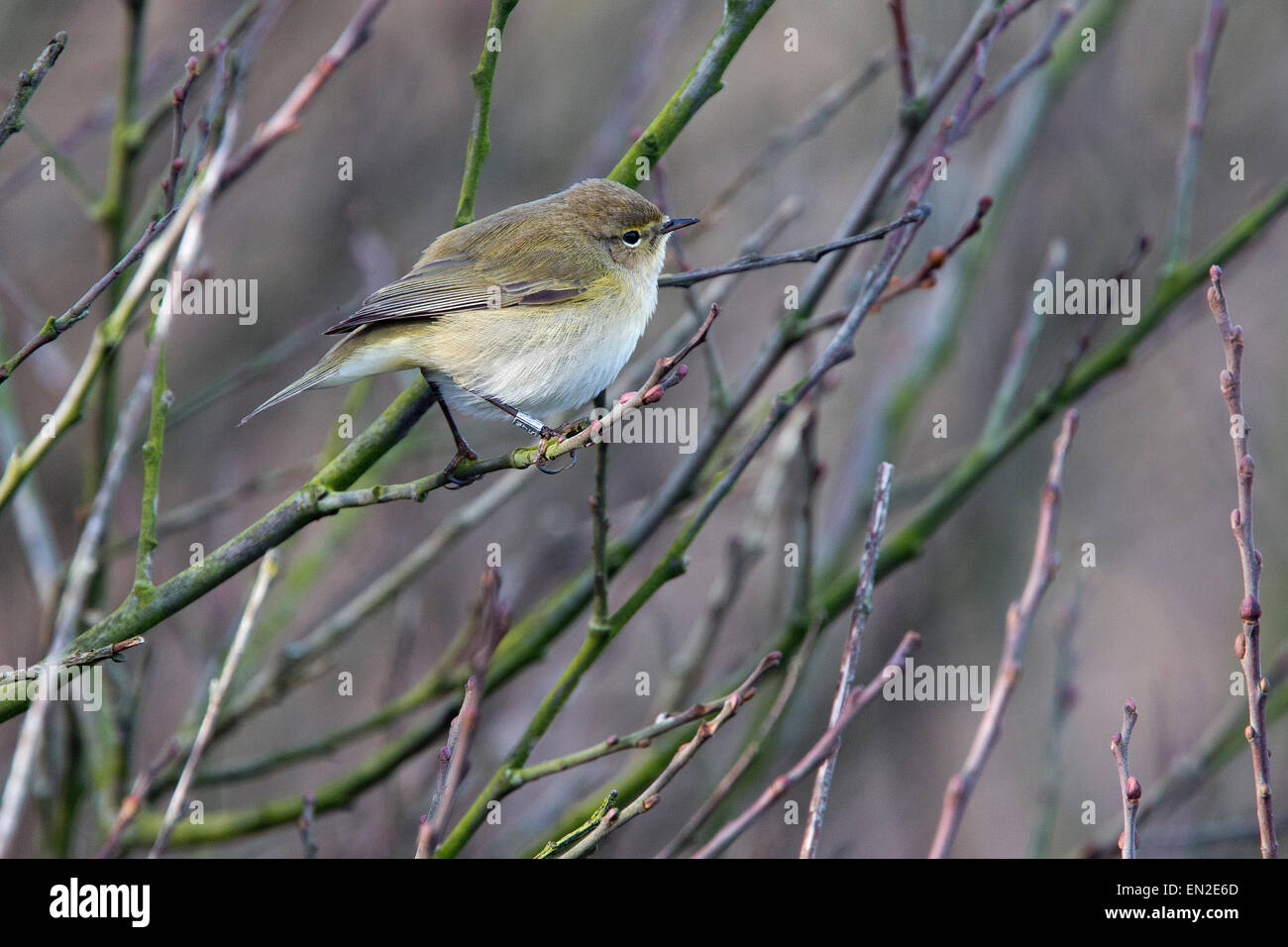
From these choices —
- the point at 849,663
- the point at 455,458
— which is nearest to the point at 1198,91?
the point at 849,663

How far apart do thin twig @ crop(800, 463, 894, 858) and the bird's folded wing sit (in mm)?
1440

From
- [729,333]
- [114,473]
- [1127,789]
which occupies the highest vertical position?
[729,333]

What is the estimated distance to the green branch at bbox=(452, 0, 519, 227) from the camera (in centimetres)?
248

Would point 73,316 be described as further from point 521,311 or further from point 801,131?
point 801,131

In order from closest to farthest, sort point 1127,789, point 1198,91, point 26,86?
point 1127,789 → point 26,86 → point 1198,91

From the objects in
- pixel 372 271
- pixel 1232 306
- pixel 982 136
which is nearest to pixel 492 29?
pixel 372 271

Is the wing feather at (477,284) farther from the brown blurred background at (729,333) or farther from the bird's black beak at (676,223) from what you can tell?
the brown blurred background at (729,333)

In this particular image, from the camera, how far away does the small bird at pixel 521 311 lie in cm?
304

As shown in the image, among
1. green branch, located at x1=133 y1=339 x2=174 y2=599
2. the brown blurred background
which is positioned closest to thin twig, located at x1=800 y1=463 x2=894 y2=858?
green branch, located at x1=133 y1=339 x2=174 y2=599

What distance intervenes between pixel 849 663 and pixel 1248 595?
0.68m

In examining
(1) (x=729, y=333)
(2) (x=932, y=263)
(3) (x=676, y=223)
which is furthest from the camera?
(1) (x=729, y=333)

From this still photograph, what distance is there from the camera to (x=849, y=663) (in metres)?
2.00

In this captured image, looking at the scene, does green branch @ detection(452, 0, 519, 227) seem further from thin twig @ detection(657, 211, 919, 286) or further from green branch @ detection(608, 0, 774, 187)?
thin twig @ detection(657, 211, 919, 286)

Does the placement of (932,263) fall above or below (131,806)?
above
